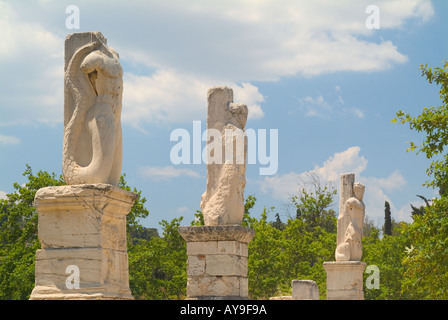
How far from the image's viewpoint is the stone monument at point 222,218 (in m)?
10.5

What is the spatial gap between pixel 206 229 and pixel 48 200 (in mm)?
3976

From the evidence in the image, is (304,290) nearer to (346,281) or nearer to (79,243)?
(346,281)

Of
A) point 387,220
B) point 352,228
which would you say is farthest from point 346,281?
point 387,220

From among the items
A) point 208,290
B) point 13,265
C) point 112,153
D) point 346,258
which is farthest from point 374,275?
point 112,153

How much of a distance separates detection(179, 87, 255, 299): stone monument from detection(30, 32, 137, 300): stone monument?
3.51 metres

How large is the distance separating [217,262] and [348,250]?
284 inches

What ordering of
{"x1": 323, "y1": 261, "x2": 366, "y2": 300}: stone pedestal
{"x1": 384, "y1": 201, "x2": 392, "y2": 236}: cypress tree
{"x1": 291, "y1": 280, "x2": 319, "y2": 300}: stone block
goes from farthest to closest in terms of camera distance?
1. {"x1": 384, "y1": 201, "x2": 392, "y2": 236}: cypress tree
2. {"x1": 323, "y1": 261, "x2": 366, "y2": 300}: stone pedestal
3. {"x1": 291, "y1": 280, "x2": 319, "y2": 300}: stone block

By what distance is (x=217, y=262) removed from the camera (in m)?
10.5

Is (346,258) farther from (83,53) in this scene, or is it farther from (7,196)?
(7,196)

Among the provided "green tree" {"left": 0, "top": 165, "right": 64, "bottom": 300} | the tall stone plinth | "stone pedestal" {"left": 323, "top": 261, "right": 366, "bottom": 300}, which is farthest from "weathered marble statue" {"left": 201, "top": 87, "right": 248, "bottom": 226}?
"green tree" {"left": 0, "top": 165, "right": 64, "bottom": 300}

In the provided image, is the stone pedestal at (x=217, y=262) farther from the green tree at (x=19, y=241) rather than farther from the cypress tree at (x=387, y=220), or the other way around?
the cypress tree at (x=387, y=220)

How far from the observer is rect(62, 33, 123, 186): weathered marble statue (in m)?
7.09

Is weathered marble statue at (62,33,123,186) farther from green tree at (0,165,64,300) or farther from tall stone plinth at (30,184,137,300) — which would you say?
green tree at (0,165,64,300)
